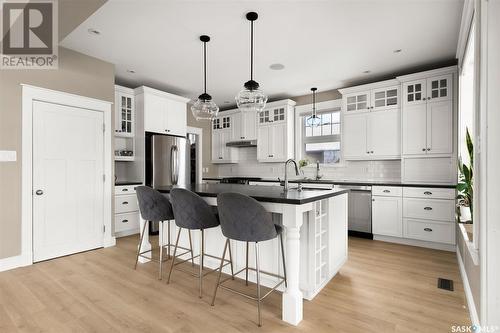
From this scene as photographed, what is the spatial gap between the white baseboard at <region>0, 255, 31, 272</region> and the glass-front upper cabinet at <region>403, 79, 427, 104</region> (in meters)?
5.61

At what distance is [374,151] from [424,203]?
114 cm

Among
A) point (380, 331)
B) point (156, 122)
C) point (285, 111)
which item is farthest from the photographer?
point (285, 111)

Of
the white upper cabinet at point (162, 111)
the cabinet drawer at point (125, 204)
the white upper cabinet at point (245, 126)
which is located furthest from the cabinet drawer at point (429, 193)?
the cabinet drawer at point (125, 204)

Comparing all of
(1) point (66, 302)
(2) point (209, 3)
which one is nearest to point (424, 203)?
(2) point (209, 3)

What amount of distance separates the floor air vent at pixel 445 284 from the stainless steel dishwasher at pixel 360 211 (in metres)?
1.55

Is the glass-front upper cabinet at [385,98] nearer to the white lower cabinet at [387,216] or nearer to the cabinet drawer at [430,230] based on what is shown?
the white lower cabinet at [387,216]

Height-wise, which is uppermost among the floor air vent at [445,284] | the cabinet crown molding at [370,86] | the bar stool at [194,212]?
the cabinet crown molding at [370,86]

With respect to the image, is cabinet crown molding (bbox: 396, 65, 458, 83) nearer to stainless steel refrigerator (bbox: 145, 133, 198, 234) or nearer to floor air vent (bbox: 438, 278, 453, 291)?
floor air vent (bbox: 438, 278, 453, 291)

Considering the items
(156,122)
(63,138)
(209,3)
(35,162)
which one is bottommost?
(35,162)

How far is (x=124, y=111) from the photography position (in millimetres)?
4617

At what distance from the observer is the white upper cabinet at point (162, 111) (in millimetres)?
4633

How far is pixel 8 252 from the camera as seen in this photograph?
2.95 metres

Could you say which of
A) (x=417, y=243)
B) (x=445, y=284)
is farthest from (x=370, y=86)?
(x=445, y=284)

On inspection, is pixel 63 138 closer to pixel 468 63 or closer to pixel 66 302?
pixel 66 302
